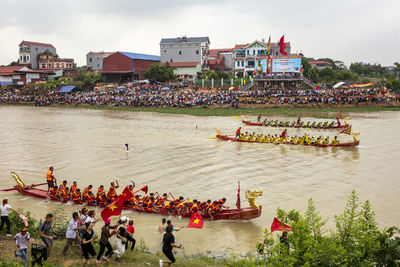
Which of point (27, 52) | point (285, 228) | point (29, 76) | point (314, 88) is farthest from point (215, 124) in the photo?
point (27, 52)

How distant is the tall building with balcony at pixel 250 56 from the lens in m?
60.2

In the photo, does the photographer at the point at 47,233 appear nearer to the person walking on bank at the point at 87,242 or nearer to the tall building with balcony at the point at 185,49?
the person walking on bank at the point at 87,242

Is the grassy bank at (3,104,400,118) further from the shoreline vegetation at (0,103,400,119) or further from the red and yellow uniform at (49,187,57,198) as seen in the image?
the red and yellow uniform at (49,187,57,198)

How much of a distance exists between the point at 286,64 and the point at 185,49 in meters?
23.3

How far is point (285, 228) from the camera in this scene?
750 centimetres

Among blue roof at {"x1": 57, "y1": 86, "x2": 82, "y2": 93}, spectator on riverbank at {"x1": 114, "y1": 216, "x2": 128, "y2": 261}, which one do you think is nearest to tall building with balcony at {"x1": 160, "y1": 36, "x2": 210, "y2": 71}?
blue roof at {"x1": 57, "y1": 86, "x2": 82, "y2": 93}

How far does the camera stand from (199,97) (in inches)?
1847

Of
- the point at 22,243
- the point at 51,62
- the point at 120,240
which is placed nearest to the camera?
the point at 22,243

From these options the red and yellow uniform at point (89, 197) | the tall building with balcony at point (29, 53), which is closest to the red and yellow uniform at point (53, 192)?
the red and yellow uniform at point (89, 197)

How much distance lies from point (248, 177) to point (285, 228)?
9.48 m

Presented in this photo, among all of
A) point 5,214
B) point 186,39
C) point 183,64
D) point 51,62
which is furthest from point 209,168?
point 51,62

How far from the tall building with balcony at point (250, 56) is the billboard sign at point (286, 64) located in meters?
9.48

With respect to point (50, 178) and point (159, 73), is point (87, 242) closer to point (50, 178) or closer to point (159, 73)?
point (50, 178)

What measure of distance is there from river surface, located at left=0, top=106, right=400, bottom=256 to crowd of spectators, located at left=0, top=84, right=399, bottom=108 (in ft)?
36.5
